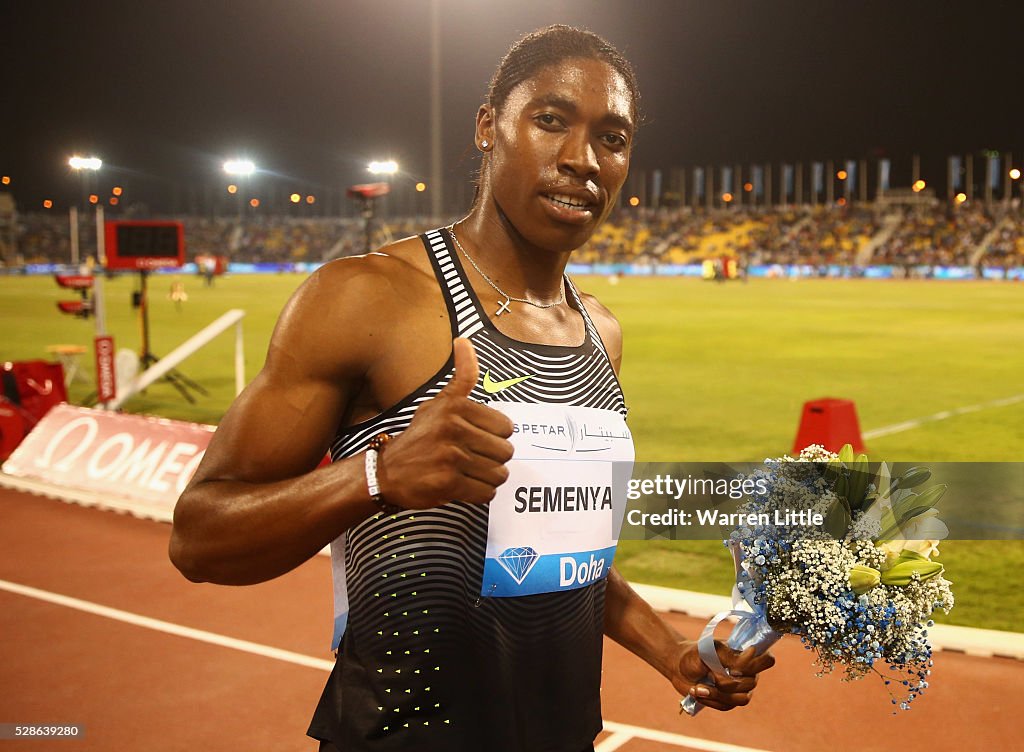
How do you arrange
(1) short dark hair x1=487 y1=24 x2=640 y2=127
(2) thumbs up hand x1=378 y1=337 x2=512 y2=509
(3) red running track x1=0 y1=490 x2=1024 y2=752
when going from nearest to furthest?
(2) thumbs up hand x1=378 y1=337 x2=512 y2=509
(1) short dark hair x1=487 y1=24 x2=640 y2=127
(3) red running track x1=0 y1=490 x2=1024 y2=752

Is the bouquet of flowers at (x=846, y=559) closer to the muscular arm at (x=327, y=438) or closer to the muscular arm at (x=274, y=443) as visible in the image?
the muscular arm at (x=327, y=438)

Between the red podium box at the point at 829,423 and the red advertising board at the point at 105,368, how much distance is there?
28.2 feet

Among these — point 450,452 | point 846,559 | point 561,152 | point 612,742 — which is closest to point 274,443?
point 450,452

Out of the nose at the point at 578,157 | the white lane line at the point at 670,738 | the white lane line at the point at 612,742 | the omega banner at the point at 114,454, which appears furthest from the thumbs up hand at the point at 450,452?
the omega banner at the point at 114,454

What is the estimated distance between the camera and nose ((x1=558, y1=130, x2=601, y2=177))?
1.97 metres

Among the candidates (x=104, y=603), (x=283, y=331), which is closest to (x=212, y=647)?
(x=104, y=603)

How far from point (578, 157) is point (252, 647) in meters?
5.03

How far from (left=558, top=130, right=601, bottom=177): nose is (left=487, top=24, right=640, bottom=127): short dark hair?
177 mm

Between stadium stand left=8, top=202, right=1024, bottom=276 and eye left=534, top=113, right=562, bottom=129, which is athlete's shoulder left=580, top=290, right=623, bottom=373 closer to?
eye left=534, top=113, right=562, bottom=129

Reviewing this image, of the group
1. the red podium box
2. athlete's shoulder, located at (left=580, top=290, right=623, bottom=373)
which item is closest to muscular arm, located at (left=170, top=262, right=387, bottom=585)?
athlete's shoulder, located at (left=580, top=290, right=623, bottom=373)

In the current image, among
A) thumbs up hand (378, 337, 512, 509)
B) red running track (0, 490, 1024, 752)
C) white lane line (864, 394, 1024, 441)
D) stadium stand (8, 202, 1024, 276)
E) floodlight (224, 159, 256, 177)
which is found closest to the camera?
thumbs up hand (378, 337, 512, 509)

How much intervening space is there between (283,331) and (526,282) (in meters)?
0.59

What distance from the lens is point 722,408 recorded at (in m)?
14.3

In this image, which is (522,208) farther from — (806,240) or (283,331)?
(806,240)
